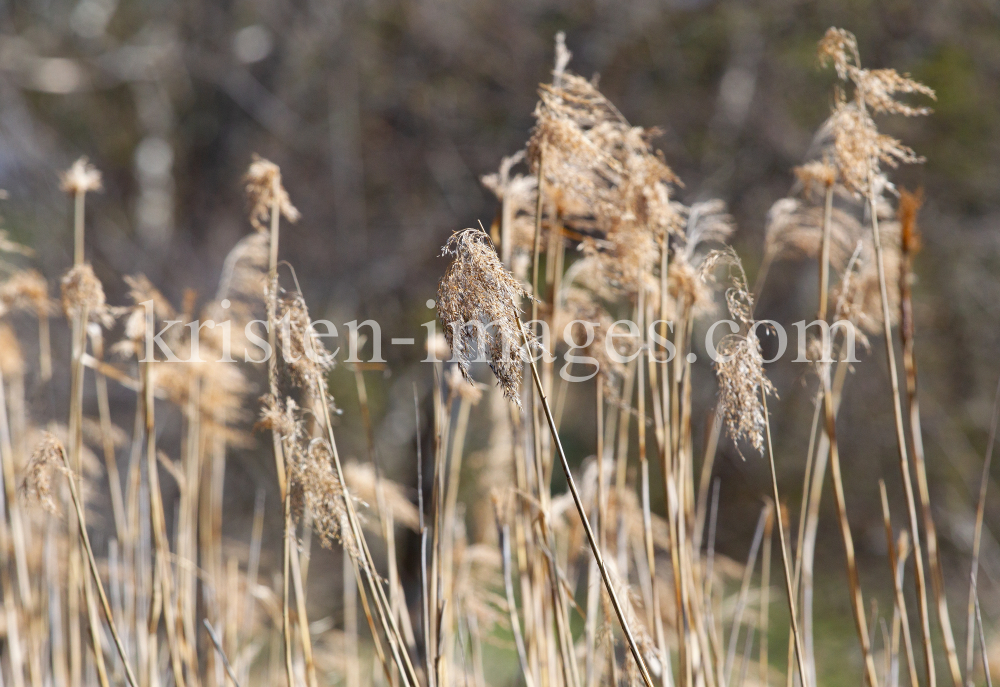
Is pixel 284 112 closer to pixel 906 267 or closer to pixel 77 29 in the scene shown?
pixel 77 29

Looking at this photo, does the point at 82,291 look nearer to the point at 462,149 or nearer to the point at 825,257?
the point at 825,257

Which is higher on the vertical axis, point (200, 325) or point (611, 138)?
point (611, 138)

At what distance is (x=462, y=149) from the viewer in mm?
3227

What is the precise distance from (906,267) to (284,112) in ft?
10.9

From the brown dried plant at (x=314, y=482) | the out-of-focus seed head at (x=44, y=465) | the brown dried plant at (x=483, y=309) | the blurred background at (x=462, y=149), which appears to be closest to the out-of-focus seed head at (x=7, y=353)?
the out-of-focus seed head at (x=44, y=465)

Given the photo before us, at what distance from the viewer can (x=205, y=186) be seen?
3.88 meters

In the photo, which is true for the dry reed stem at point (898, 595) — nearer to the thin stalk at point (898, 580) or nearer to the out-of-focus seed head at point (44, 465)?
the thin stalk at point (898, 580)

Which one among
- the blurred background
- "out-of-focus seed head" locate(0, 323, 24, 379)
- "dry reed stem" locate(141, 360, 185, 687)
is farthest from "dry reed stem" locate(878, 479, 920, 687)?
the blurred background

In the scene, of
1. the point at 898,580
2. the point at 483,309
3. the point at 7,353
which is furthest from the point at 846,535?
the point at 7,353

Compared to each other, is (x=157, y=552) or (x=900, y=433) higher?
(x=900, y=433)

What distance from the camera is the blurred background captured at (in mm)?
3160

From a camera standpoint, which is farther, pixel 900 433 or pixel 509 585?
pixel 509 585

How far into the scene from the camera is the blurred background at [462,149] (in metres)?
3.16

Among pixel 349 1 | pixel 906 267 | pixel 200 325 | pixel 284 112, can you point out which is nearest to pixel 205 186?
pixel 284 112
